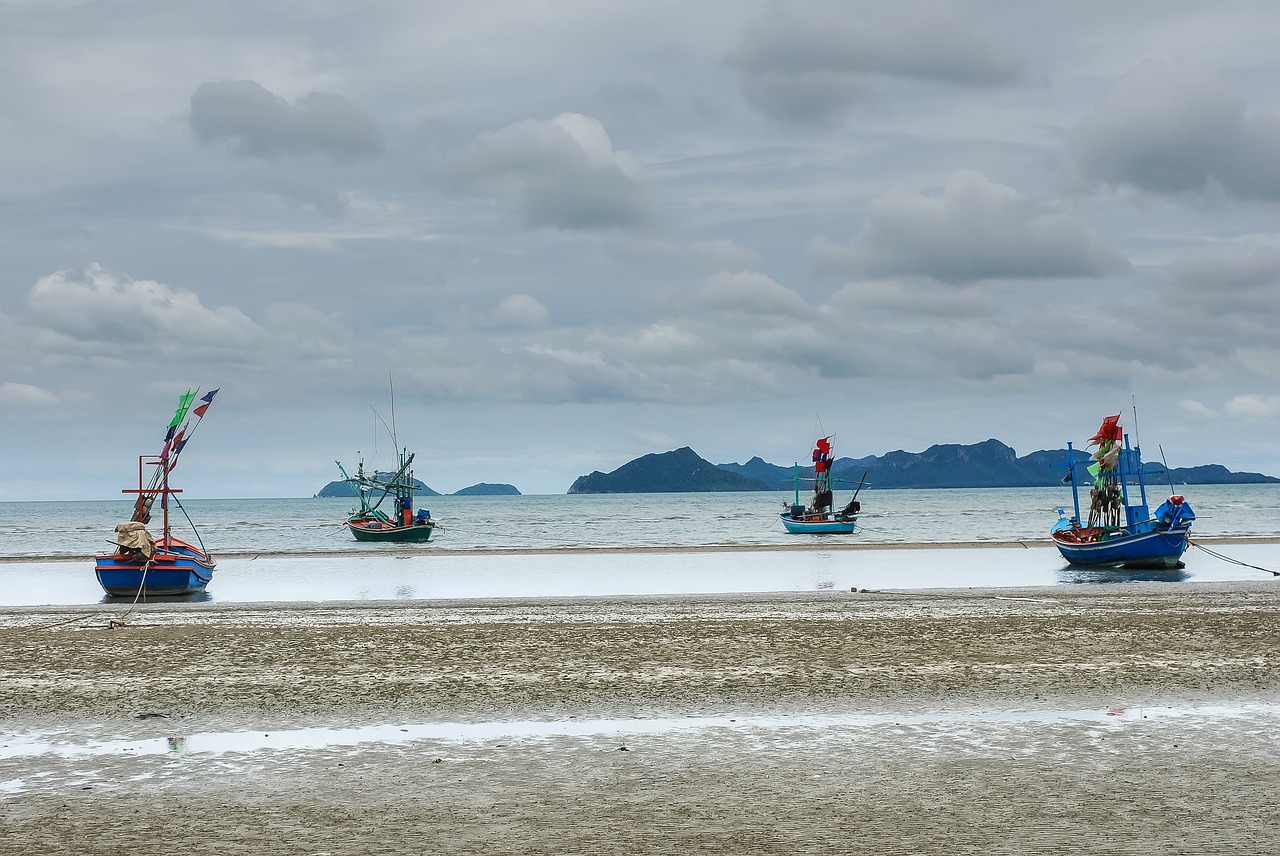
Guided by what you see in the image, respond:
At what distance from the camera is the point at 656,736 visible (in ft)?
44.4

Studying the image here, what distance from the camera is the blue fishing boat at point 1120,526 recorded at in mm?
45094

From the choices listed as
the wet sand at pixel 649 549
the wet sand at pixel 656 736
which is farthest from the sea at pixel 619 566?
the wet sand at pixel 656 736

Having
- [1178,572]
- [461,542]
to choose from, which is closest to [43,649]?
[1178,572]

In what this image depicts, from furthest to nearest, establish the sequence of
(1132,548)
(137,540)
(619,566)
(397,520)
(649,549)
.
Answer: (397,520), (649,549), (619,566), (1132,548), (137,540)

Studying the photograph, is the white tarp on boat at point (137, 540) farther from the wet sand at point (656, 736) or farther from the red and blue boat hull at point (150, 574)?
the wet sand at point (656, 736)

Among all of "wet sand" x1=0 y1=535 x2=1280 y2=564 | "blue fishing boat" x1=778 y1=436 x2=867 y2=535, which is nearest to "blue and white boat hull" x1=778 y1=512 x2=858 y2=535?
"blue fishing boat" x1=778 y1=436 x2=867 y2=535

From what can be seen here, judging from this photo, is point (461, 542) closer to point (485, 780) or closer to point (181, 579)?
point (181, 579)

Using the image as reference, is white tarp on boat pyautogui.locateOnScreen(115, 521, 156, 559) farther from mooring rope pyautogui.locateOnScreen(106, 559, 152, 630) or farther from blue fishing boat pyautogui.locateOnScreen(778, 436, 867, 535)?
blue fishing boat pyautogui.locateOnScreen(778, 436, 867, 535)

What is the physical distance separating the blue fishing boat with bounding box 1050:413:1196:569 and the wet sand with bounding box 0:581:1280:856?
21.4 meters

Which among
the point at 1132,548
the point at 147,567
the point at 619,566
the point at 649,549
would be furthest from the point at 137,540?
the point at 1132,548

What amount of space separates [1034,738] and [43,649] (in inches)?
749

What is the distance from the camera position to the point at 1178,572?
44406 mm

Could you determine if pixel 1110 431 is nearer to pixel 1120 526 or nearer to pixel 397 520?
pixel 1120 526

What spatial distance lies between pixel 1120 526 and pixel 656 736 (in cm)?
4098
